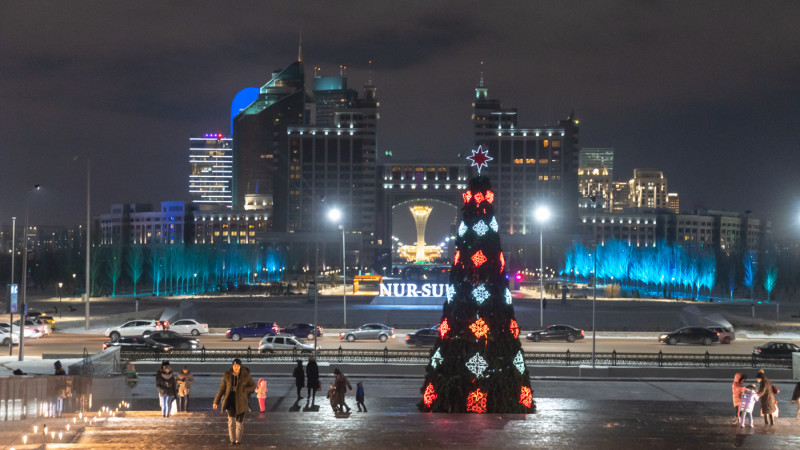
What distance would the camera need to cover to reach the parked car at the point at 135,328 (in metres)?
45.3

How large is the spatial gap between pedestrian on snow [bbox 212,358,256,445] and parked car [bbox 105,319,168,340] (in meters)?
33.6

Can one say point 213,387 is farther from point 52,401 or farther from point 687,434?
point 687,434

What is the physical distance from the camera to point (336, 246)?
566 feet

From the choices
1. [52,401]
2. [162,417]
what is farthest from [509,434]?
[52,401]

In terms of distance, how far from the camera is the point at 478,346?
1903cm

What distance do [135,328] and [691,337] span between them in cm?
3295

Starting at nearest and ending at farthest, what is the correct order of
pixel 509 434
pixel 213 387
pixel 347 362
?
pixel 509 434 < pixel 213 387 < pixel 347 362

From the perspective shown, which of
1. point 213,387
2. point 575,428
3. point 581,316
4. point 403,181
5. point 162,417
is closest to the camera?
point 575,428

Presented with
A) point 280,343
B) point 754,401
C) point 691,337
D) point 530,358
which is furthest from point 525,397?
point 691,337

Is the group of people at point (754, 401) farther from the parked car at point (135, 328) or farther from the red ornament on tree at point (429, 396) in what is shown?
the parked car at point (135, 328)

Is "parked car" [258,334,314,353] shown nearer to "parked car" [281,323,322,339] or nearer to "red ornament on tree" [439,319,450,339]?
"parked car" [281,323,322,339]

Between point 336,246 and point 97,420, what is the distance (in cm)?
15537

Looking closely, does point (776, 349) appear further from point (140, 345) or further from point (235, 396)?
point (235, 396)

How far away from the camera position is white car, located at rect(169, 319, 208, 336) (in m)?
47.8
